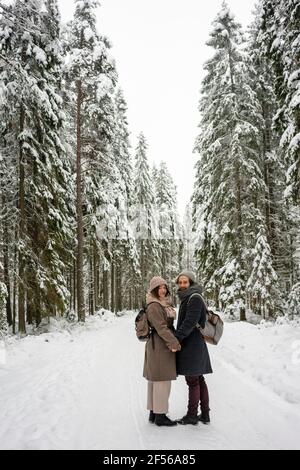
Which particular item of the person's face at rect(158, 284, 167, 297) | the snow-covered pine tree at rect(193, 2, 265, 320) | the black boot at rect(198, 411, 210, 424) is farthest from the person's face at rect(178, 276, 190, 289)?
the snow-covered pine tree at rect(193, 2, 265, 320)

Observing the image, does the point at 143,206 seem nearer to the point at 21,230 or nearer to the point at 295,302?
the point at 21,230

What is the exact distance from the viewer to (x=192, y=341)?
555 centimetres

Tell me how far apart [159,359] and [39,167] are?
12329mm

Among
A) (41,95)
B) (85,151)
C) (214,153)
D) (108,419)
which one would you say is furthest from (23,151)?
(108,419)

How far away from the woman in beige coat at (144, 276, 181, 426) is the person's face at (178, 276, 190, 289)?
334 mm

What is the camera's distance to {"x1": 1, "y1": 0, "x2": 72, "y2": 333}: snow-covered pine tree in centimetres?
1453

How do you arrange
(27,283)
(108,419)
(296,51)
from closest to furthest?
(108,419), (296,51), (27,283)

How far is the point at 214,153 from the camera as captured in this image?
64.5ft

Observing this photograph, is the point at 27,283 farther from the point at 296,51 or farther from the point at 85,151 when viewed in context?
the point at 296,51

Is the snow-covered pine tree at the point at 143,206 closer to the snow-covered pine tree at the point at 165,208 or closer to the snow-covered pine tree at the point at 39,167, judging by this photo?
the snow-covered pine tree at the point at 165,208

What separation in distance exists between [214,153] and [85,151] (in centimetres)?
691

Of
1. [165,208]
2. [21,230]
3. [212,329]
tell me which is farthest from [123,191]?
[212,329]

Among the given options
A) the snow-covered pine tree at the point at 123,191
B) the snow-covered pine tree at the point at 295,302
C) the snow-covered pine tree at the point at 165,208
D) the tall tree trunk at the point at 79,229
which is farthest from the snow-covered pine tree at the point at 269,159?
the snow-covered pine tree at the point at 165,208

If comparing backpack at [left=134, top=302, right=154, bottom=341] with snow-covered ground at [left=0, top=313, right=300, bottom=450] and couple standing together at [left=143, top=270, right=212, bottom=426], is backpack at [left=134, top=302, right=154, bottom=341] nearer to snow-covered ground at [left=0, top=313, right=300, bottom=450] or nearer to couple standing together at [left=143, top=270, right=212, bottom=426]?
couple standing together at [left=143, top=270, right=212, bottom=426]
